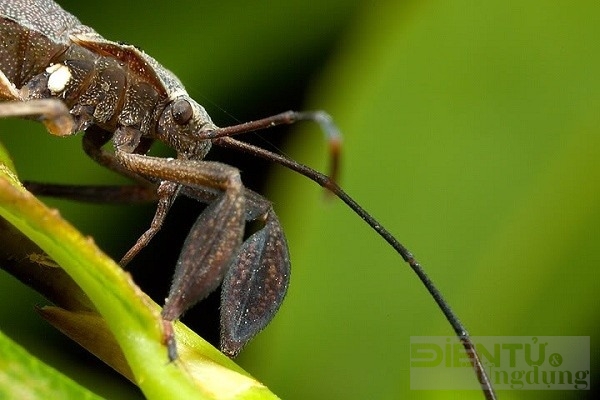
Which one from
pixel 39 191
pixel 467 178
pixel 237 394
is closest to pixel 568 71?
pixel 467 178

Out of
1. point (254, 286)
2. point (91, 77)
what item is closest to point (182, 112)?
point (91, 77)

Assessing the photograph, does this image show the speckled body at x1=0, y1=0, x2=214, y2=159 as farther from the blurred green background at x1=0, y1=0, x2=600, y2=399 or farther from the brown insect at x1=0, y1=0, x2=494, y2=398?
the blurred green background at x1=0, y1=0, x2=600, y2=399

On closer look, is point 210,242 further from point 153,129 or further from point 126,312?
point 153,129

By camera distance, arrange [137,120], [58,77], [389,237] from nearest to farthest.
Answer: [389,237] < [58,77] < [137,120]

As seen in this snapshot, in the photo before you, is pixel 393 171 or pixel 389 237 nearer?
pixel 389 237

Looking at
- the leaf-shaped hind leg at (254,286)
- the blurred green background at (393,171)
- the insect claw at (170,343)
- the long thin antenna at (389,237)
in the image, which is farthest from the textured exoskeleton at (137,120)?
the insect claw at (170,343)

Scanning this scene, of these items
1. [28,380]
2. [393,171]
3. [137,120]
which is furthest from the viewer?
[393,171]
